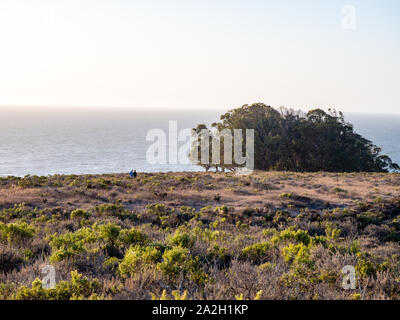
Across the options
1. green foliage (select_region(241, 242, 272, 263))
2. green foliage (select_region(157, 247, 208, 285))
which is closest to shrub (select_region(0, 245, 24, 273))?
green foliage (select_region(157, 247, 208, 285))

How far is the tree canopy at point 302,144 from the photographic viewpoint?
4325 centimetres

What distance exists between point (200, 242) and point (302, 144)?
3813 cm

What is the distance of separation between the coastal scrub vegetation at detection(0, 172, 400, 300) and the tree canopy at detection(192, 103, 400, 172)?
19119mm

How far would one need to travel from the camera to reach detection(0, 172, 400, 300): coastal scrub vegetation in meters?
4.99

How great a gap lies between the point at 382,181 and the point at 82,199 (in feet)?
76.9

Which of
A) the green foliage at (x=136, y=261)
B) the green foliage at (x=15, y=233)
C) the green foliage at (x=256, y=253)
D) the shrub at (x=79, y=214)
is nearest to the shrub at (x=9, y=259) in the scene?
the green foliage at (x=15, y=233)

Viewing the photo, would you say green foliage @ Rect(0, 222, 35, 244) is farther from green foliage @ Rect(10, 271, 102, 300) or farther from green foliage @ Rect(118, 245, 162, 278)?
green foliage @ Rect(10, 271, 102, 300)

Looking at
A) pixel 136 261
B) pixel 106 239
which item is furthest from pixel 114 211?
pixel 136 261

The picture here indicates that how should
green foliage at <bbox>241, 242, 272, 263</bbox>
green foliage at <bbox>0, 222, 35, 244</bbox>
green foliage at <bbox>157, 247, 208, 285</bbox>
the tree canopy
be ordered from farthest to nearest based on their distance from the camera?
the tree canopy < green foliage at <bbox>0, 222, 35, 244</bbox> < green foliage at <bbox>241, 242, 272, 263</bbox> < green foliage at <bbox>157, 247, 208, 285</bbox>

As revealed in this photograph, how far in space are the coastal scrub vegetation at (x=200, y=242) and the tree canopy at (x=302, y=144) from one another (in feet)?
62.7

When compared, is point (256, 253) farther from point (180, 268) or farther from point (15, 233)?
point (15, 233)

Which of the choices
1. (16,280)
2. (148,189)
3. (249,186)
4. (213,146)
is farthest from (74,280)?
(213,146)

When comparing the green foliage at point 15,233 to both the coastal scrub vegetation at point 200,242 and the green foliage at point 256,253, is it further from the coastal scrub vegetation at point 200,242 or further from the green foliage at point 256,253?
the green foliage at point 256,253
